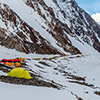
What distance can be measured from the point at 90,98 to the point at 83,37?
72.1m

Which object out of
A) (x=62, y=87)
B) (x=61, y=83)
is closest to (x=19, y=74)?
(x=62, y=87)

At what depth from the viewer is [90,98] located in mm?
9133

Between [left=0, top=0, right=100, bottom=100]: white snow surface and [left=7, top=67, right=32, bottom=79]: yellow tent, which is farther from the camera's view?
[left=7, top=67, right=32, bottom=79]: yellow tent

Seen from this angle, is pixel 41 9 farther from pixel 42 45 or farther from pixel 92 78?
pixel 92 78

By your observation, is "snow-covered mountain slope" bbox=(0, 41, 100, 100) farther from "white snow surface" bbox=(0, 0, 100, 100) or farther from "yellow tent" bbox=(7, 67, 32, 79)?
"yellow tent" bbox=(7, 67, 32, 79)

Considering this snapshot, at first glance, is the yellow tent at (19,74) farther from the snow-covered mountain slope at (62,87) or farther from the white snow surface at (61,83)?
the white snow surface at (61,83)

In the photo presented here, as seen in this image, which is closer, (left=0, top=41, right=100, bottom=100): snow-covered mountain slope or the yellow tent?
(left=0, top=41, right=100, bottom=100): snow-covered mountain slope

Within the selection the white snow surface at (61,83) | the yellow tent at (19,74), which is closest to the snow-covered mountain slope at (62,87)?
the white snow surface at (61,83)

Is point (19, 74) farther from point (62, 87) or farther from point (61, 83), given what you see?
point (61, 83)

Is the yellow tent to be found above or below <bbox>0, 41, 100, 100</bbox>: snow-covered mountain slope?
above

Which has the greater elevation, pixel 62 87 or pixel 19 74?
pixel 19 74

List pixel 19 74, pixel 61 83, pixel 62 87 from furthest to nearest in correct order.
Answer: pixel 61 83
pixel 19 74
pixel 62 87

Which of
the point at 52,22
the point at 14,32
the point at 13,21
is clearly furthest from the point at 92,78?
the point at 52,22

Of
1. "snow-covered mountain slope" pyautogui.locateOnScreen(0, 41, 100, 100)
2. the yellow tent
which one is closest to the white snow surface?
"snow-covered mountain slope" pyautogui.locateOnScreen(0, 41, 100, 100)
